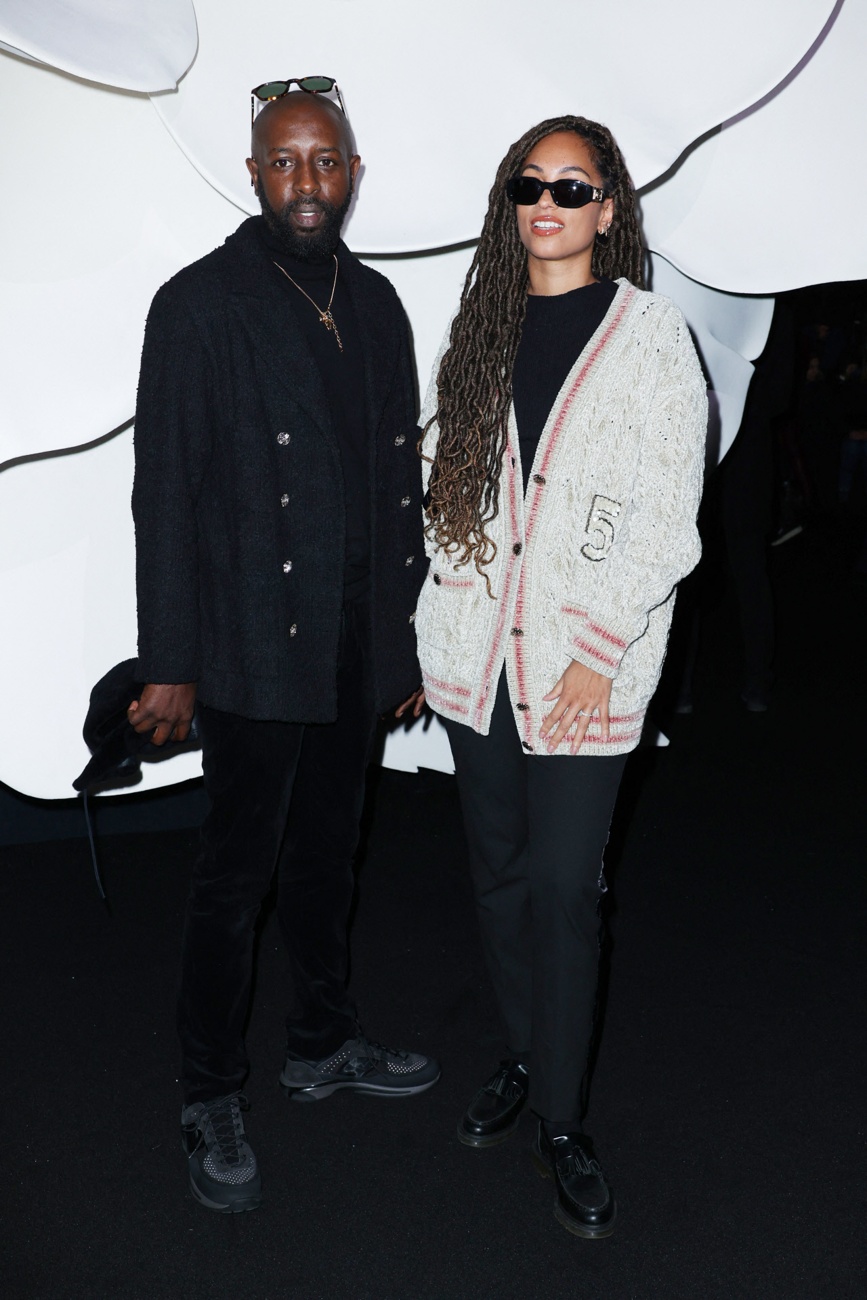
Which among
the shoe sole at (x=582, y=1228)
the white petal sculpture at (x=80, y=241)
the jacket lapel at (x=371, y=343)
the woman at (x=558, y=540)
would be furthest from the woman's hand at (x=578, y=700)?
the white petal sculpture at (x=80, y=241)

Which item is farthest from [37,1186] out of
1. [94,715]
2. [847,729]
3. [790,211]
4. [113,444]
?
[847,729]

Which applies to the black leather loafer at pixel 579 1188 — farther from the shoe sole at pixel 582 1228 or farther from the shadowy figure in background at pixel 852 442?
the shadowy figure in background at pixel 852 442

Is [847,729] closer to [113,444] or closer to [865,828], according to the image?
[865,828]

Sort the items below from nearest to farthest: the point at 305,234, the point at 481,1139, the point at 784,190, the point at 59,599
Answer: the point at 305,234
the point at 481,1139
the point at 784,190
the point at 59,599

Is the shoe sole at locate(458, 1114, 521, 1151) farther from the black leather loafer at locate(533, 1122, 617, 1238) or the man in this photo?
the man

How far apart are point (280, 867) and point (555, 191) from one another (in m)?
1.19

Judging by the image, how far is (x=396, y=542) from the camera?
6.40 ft

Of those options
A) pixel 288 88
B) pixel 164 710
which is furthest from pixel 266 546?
pixel 288 88

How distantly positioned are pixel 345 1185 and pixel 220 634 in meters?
0.93

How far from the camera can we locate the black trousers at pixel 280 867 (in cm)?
192

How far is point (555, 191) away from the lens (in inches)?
67.6

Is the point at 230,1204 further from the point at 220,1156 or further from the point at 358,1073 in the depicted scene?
the point at 358,1073

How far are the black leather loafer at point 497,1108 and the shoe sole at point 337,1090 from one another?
0.12m

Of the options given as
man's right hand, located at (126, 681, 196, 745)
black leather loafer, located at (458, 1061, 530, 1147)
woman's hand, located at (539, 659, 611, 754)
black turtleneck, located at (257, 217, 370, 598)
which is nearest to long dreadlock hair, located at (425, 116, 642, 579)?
black turtleneck, located at (257, 217, 370, 598)
